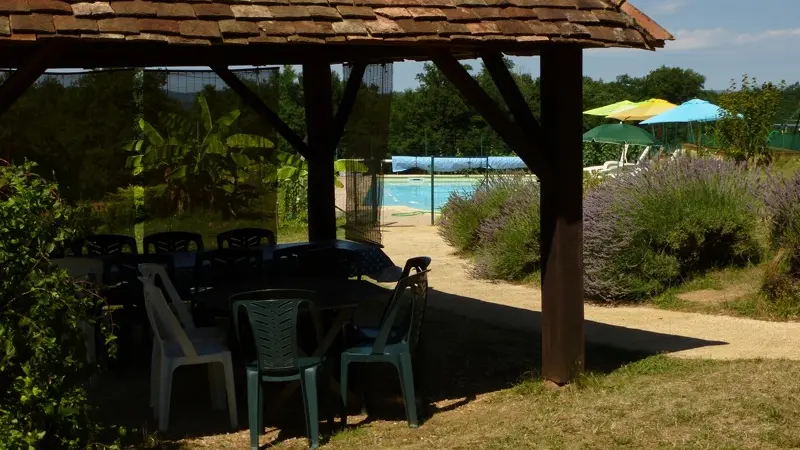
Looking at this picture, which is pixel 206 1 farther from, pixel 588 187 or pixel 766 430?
pixel 588 187

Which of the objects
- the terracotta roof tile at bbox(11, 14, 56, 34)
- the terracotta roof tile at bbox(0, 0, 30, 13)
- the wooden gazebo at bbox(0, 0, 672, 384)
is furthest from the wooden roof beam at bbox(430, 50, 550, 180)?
the terracotta roof tile at bbox(0, 0, 30, 13)

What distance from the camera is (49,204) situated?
193 inches

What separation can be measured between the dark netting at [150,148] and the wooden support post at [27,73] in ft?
23.2

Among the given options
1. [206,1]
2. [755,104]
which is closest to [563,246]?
[206,1]

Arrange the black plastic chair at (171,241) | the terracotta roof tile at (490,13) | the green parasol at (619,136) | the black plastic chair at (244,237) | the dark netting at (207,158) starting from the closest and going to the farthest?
the terracotta roof tile at (490,13) → the black plastic chair at (171,241) → the black plastic chair at (244,237) → the dark netting at (207,158) → the green parasol at (619,136)

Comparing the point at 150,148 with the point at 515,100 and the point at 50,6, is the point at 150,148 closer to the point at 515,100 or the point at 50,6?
the point at 515,100

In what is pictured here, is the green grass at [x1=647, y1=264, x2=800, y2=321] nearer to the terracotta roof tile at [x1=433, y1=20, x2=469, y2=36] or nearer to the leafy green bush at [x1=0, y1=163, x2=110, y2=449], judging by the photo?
the terracotta roof tile at [x1=433, y1=20, x2=469, y2=36]

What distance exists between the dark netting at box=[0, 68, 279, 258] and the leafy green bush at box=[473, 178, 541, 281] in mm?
3301

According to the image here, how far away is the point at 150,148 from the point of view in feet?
54.1

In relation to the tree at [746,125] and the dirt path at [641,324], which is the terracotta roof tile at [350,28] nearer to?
the dirt path at [641,324]

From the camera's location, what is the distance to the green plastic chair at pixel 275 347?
6203 millimetres

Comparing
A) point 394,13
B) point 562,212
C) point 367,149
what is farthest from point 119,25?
point 367,149

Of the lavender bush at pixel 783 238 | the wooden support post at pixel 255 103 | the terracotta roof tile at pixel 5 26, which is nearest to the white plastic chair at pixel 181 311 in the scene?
the terracotta roof tile at pixel 5 26

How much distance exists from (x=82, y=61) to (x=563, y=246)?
5.62 m
